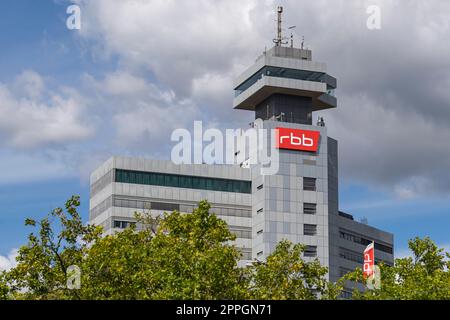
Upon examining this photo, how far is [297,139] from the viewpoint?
162 m

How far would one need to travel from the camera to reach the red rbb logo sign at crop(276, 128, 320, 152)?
16025cm

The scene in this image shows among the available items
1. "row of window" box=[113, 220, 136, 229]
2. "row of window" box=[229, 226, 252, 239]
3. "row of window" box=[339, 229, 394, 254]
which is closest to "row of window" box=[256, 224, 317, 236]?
"row of window" box=[229, 226, 252, 239]

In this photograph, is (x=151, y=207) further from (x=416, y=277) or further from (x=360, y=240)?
(x=416, y=277)

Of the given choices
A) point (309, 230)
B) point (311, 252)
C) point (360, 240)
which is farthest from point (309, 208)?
point (360, 240)

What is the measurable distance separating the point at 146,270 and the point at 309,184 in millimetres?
104355

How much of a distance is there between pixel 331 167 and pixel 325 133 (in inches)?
269

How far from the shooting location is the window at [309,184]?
525 ft

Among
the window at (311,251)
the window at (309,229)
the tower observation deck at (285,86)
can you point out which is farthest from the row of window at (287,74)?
the window at (311,251)

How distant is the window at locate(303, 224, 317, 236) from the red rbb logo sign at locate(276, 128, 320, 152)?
13834 millimetres

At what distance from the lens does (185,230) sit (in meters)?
68.2

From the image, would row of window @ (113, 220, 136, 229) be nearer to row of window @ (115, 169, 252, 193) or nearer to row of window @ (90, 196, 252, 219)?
row of window @ (90, 196, 252, 219)

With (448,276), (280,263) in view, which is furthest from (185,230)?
(448,276)

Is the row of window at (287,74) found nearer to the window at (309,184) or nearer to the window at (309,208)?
the window at (309,184)
